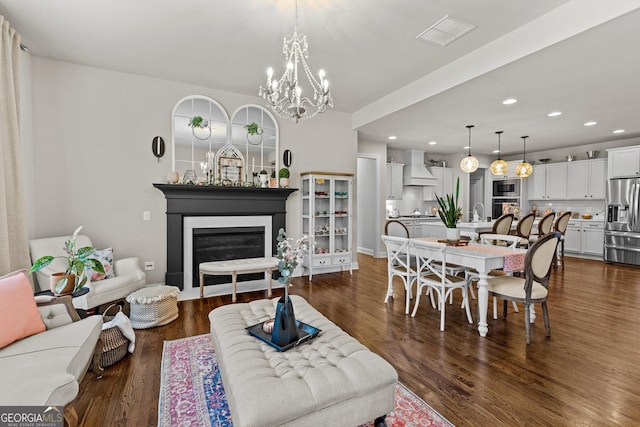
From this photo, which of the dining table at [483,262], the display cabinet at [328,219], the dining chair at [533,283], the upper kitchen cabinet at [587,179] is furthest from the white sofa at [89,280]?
the upper kitchen cabinet at [587,179]

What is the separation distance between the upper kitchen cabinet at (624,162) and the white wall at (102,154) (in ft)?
26.2

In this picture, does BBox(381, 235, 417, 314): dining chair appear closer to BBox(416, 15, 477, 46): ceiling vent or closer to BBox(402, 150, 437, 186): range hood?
BBox(416, 15, 477, 46): ceiling vent

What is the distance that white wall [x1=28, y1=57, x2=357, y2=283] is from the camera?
3582 mm

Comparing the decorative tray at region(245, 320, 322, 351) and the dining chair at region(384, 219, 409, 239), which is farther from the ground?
the dining chair at region(384, 219, 409, 239)

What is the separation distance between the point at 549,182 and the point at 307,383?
351 inches

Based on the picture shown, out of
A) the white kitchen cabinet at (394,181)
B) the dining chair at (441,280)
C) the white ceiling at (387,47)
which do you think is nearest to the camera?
the white ceiling at (387,47)

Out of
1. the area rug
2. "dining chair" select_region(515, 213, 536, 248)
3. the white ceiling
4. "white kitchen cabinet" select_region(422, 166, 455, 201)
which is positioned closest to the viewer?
the area rug

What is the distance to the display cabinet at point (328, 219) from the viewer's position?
16.5 feet

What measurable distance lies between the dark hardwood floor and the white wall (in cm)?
134

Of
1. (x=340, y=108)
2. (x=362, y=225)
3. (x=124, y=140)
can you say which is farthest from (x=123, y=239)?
(x=362, y=225)

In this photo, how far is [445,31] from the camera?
2850 millimetres

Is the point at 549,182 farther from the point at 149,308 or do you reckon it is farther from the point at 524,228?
the point at 149,308

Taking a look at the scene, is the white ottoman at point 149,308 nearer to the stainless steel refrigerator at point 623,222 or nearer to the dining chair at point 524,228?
the dining chair at point 524,228

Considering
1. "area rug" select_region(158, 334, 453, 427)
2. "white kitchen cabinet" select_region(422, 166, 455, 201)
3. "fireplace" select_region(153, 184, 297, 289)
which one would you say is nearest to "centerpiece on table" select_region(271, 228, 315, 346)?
"area rug" select_region(158, 334, 453, 427)
